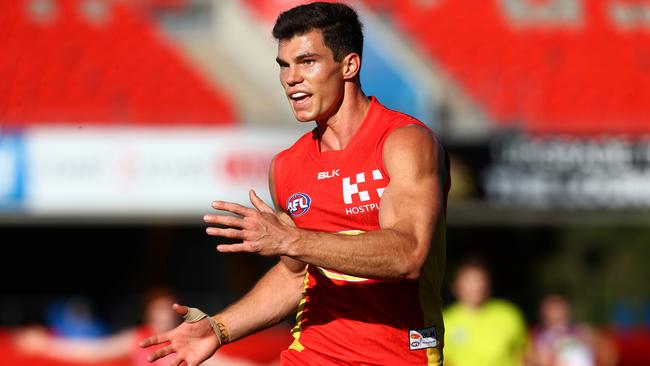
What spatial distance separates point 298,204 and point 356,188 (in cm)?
33

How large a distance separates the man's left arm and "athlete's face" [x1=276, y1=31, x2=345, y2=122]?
0.41 meters

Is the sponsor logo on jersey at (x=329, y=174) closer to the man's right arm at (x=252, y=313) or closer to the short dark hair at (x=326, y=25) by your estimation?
the man's right arm at (x=252, y=313)

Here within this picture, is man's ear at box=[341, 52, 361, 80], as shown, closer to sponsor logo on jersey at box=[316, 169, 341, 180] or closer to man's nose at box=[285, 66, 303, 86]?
man's nose at box=[285, 66, 303, 86]

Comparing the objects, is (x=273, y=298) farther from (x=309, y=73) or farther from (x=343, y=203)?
(x=309, y=73)

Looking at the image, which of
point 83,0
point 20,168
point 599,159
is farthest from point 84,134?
point 599,159

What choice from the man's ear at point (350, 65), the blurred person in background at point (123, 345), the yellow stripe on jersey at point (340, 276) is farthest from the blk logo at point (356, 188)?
the blurred person in background at point (123, 345)

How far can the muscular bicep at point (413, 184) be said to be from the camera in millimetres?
4246

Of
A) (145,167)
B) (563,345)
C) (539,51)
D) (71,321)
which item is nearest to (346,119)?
(563,345)

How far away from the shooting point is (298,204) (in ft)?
16.0

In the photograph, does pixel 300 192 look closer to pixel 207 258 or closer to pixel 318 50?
pixel 318 50

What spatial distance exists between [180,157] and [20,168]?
6.80 ft

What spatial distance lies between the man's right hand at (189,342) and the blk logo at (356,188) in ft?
2.60

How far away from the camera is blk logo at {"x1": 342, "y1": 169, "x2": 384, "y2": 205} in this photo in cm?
461

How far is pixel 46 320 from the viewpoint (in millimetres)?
19344
